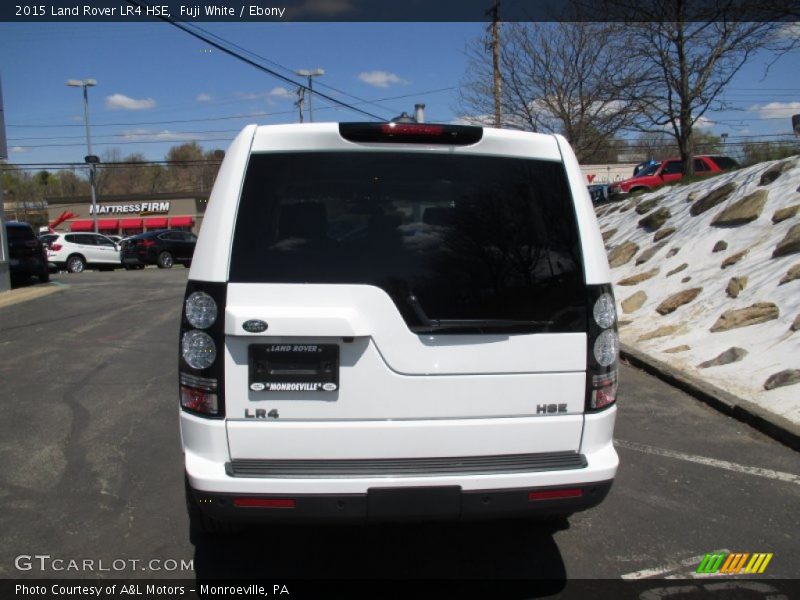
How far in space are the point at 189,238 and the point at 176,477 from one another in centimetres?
2538

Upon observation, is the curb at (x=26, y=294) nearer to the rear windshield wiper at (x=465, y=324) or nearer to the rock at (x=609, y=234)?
the rock at (x=609, y=234)

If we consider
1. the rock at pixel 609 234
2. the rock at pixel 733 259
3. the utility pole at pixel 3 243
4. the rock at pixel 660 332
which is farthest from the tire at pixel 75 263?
the rock at pixel 733 259

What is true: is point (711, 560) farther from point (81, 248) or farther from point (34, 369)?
point (81, 248)

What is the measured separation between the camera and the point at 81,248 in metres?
25.2

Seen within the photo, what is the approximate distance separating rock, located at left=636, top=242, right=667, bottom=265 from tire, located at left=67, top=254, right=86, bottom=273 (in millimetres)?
21732

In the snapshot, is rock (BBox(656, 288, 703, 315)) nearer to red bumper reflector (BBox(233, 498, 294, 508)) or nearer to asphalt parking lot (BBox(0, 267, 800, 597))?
asphalt parking lot (BBox(0, 267, 800, 597))

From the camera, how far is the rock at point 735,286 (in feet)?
26.4

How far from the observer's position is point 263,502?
2.57 metres

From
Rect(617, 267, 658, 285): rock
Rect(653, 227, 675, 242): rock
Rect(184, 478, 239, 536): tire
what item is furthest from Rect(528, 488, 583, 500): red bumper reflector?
Rect(653, 227, 675, 242): rock

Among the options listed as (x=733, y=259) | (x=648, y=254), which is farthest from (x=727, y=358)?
(x=648, y=254)

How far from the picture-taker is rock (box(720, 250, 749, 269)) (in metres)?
8.85

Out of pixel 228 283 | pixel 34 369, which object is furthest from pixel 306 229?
pixel 34 369

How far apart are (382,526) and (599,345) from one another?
5.51 ft
